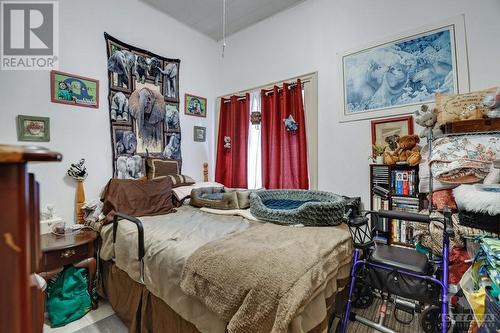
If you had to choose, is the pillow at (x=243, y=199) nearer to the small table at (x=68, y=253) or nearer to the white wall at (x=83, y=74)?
the small table at (x=68, y=253)

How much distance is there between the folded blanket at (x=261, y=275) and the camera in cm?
97

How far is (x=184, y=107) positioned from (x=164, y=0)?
1267 millimetres

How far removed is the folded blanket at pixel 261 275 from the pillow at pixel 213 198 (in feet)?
3.08

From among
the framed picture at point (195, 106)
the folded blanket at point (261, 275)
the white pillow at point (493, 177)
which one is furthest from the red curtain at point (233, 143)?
the white pillow at point (493, 177)

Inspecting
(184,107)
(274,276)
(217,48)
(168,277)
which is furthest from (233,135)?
(274,276)

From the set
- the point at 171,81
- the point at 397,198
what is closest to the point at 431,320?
the point at 397,198

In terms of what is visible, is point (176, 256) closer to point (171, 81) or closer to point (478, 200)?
point (478, 200)

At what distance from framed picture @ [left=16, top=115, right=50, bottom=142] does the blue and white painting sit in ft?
9.67

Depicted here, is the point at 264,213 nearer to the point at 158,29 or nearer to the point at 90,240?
the point at 90,240

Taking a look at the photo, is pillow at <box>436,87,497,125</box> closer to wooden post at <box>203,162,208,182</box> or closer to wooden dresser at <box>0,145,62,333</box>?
wooden dresser at <box>0,145,62,333</box>

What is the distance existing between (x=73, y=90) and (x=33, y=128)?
0.51 metres

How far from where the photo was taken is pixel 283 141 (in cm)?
296

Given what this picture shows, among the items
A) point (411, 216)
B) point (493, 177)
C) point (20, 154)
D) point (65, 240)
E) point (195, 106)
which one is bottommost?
point (65, 240)

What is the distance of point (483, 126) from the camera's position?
1.60 metres
